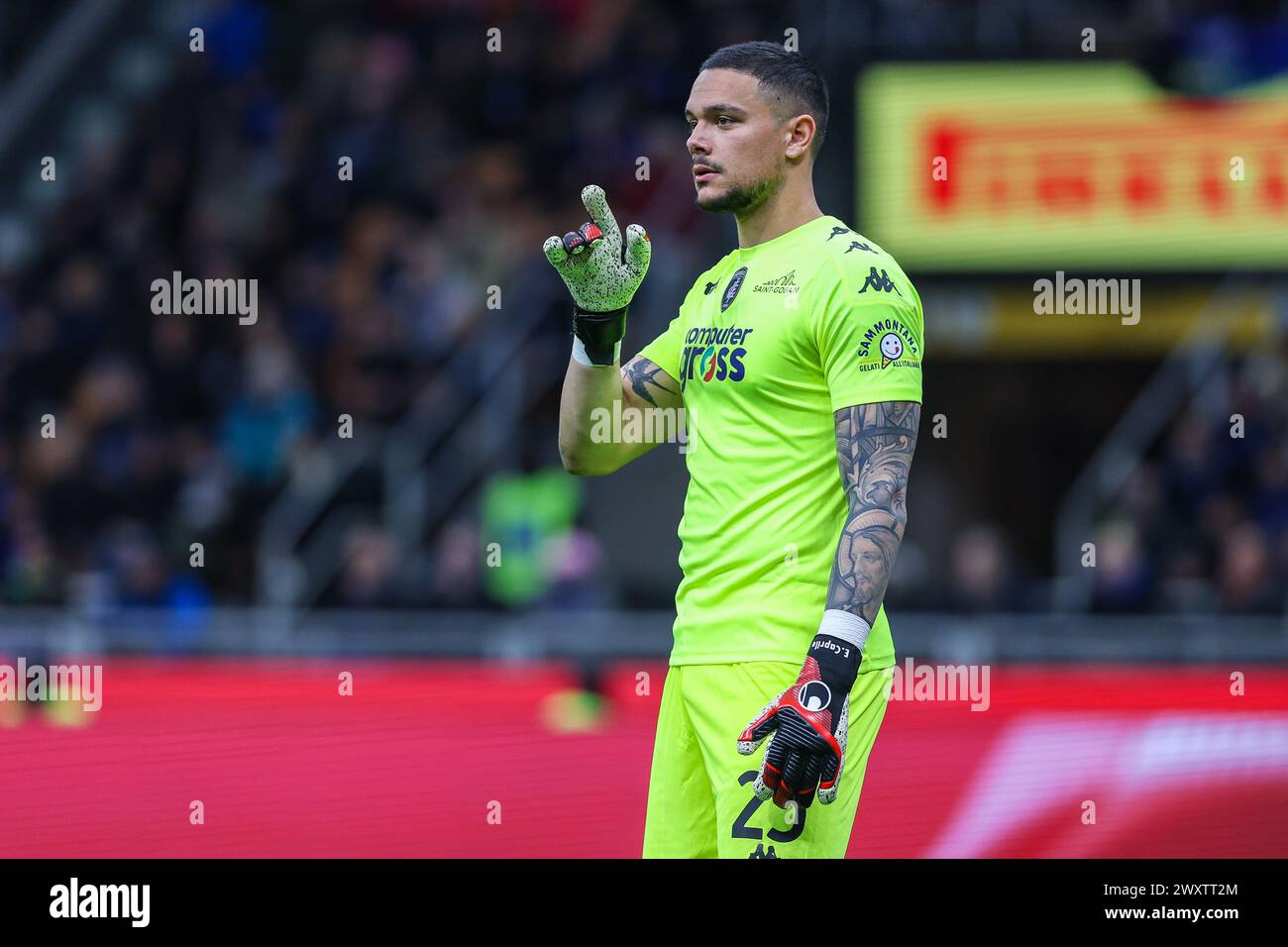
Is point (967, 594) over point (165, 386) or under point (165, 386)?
under

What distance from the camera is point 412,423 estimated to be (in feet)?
38.8

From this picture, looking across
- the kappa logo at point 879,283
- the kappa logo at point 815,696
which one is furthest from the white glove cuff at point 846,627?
the kappa logo at point 879,283

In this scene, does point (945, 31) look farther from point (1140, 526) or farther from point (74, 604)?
point (74, 604)

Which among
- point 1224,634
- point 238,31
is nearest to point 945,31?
point 1224,634

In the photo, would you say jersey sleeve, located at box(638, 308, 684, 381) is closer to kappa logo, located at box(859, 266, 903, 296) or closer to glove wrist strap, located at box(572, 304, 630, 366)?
glove wrist strap, located at box(572, 304, 630, 366)

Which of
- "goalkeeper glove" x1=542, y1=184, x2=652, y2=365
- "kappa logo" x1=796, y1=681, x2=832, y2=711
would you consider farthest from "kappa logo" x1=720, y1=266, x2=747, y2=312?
"kappa logo" x1=796, y1=681, x2=832, y2=711

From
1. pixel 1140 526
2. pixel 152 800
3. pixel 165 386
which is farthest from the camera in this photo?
pixel 165 386

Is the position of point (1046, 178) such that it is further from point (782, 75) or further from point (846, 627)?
point (846, 627)

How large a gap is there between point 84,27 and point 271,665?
31.9 feet

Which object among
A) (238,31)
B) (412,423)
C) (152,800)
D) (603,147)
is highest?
(238,31)

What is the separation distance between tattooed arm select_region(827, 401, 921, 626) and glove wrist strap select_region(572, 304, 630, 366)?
68 centimetres

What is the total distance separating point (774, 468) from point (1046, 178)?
781 cm

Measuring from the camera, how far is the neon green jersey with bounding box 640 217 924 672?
168 inches

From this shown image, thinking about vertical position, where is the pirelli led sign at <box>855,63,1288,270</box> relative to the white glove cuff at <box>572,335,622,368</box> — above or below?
above
